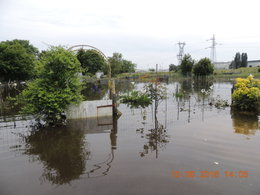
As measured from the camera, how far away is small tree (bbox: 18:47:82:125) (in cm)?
735

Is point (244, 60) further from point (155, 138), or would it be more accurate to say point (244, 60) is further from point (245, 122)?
point (155, 138)

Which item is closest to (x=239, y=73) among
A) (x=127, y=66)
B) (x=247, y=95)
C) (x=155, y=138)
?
(x=127, y=66)

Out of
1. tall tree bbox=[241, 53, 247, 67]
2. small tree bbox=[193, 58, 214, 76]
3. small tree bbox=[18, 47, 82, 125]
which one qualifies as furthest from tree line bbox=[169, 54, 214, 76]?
tall tree bbox=[241, 53, 247, 67]

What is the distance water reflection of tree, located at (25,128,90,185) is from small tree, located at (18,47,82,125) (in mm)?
882

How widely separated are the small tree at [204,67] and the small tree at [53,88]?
1138 inches

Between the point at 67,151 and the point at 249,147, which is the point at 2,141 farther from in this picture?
the point at 249,147

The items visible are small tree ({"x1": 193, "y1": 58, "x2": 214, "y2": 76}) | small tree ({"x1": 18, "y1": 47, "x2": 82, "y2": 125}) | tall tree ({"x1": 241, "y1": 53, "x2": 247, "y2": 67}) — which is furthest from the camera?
tall tree ({"x1": 241, "y1": 53, "x2": 247, "y2": 67})

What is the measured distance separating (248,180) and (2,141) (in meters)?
7.34

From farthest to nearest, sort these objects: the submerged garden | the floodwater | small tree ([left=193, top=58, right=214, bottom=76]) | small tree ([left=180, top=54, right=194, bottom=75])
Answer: small tree ([left=180, top=54, right=194, bottom=75])
small tree ([left=193, top=58, right=214, bottom=76])
the submerged garden
the floodwater

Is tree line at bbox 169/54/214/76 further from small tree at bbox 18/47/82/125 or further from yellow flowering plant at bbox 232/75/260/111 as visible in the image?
small tree at bbox 18/47/82/125

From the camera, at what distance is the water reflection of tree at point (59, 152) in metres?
4.24

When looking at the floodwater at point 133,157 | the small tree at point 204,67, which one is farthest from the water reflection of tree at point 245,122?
the small tree at point 204,67

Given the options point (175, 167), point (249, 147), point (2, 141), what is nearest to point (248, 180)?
point (175, 167)
